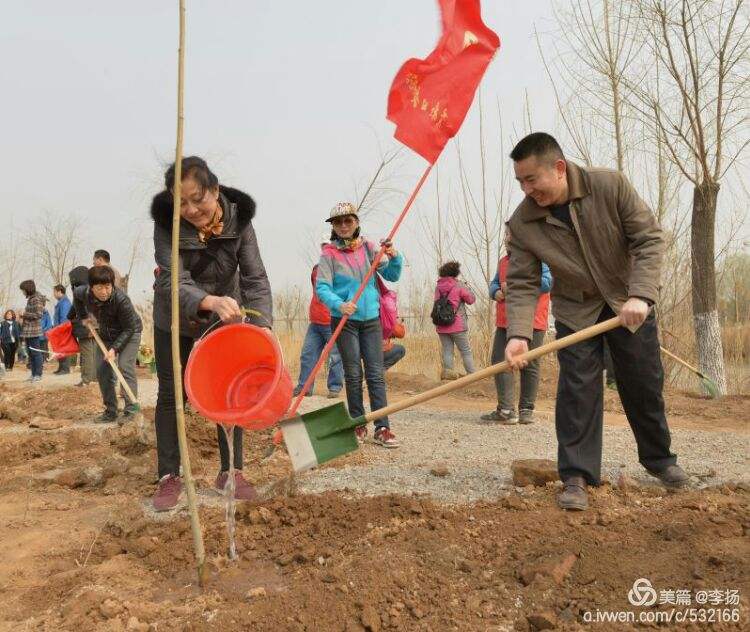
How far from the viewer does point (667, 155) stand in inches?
318

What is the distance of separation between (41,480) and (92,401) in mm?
4221

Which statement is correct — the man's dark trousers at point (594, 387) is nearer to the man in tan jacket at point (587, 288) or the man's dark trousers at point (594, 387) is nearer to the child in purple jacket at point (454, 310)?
the man in tan jacket at point (587, 288)

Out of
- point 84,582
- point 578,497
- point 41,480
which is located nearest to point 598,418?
point 578,497

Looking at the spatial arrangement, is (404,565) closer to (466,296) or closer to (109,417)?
(109,417)

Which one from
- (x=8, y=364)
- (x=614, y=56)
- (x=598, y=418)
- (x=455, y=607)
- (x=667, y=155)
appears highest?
(x=614, y=56)

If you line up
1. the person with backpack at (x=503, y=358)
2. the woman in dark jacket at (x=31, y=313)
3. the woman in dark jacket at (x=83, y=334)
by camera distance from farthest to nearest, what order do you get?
the woman in dark jacket at (x=31, y=313) < the woman in dark jacket at (x=83, y=334) < the person with backpack at (x=503, y=358)

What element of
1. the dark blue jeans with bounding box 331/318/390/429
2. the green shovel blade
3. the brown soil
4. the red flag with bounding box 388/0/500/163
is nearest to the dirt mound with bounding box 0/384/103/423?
the dark blue jeans with bounding box 331/318/390/429

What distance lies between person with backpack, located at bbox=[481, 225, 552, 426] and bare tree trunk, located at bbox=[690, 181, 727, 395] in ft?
9.90

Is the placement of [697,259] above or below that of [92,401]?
above

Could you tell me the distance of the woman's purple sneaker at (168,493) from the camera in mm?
3344

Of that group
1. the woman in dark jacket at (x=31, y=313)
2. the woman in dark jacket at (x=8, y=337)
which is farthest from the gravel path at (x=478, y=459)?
the woman in dark jacket at (x=8, y=337)

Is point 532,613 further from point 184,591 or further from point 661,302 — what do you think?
point 661,302

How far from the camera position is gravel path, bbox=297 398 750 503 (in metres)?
3.63

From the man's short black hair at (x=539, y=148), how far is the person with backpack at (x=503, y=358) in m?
2.40
